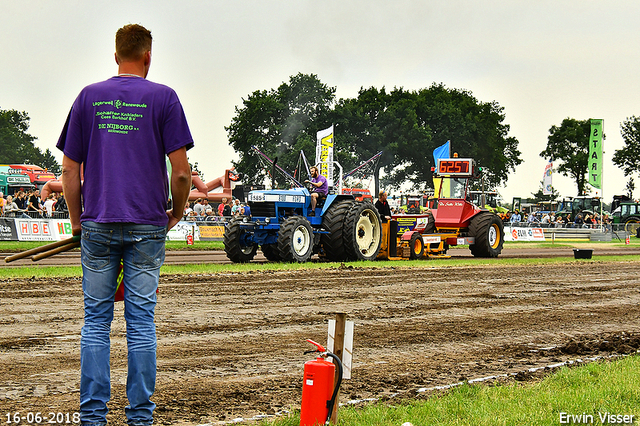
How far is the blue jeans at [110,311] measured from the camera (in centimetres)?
353

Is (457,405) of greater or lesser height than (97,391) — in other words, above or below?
below

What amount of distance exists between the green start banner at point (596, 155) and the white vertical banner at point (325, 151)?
14.3 metres

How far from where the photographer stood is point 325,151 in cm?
3703

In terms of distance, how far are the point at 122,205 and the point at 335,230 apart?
1282cm

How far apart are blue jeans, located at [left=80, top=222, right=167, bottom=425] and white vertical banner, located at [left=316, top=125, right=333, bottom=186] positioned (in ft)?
106

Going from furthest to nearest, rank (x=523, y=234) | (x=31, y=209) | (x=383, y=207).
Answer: (x=523, y=234)
(x=31, y=209)
(x=383, y=207)

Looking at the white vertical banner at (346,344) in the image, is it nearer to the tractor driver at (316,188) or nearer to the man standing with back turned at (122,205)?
the man standing with back turned at (122,205)

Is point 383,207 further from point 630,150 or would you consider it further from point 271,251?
point 630,150

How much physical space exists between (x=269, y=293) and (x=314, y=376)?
21.2 feet

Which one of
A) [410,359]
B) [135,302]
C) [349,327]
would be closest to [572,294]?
[410,359]

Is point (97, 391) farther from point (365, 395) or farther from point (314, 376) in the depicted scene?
point (365, 395)

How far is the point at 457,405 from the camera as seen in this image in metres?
4.48

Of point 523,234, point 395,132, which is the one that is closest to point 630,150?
point 395,132

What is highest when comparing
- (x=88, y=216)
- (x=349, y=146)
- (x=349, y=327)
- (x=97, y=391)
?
(x=349, y=146)
